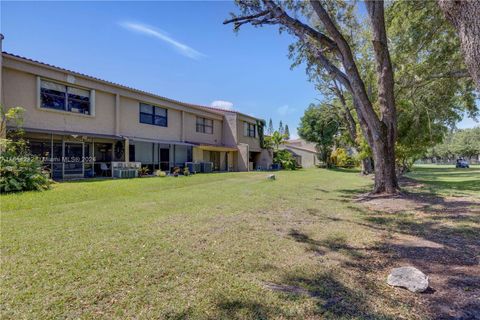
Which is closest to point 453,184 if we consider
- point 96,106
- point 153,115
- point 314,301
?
point 314,301

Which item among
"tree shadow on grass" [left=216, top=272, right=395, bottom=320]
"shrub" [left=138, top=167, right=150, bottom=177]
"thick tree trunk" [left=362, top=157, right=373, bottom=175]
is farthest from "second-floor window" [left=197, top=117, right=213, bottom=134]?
"tree shadow on grass" [left=216, top=272, right=395, bottom=320]

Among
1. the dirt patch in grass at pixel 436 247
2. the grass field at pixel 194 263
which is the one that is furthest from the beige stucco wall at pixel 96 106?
the dirt patch in grass at pixel 436 247

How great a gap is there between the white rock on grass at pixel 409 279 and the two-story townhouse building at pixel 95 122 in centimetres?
1526

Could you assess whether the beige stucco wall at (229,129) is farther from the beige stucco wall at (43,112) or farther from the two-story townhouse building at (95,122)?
the beige stucco wall at (43,112)

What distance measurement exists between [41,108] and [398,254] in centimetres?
1638

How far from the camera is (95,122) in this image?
1630 cm

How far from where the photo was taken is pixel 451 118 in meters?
18.7

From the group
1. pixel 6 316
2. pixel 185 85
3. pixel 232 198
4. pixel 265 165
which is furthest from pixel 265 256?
pixel 265 165

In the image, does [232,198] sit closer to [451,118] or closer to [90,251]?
[90,251]

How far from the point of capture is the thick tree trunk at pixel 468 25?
3.17 m

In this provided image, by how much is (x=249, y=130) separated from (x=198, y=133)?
7731 millimetres

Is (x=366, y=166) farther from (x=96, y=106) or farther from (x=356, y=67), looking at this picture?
(x=96, y=106)

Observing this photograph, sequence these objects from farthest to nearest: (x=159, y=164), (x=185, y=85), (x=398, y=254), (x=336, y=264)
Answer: (x=185, y=85)
(x=159, y=164)
(x=398, y=254)
(x=336, y=264)

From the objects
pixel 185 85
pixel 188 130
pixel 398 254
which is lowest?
pixel 398 254
